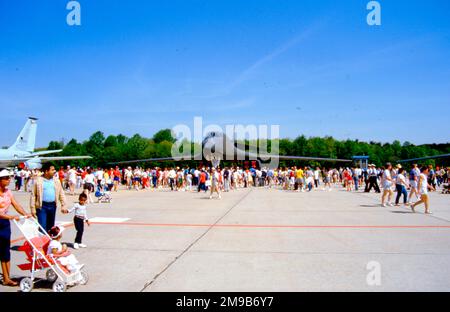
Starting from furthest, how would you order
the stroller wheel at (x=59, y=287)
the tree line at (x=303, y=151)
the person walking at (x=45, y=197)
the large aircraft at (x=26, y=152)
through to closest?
the tree line at (x=303, y=151), the large aircraft at (x=26, y=152), the person walking at (x=45, y=197), the stroller wheel at (x=59, y=287)

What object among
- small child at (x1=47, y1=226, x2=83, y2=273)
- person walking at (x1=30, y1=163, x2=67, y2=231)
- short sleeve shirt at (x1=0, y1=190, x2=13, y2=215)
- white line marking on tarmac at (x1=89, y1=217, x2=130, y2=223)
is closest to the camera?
small child at (x1=47, y1=226, x2=83, y2=273)

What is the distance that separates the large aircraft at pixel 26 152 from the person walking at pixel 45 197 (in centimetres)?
2310

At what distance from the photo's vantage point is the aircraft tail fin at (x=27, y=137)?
33.7 m

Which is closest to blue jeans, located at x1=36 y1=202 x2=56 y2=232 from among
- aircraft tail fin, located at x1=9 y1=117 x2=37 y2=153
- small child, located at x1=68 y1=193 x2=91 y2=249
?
small child, located at x1=68 y1=193 x2=91 y2=249

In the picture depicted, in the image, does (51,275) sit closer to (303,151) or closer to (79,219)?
(79,219)

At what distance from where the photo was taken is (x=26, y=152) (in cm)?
3244

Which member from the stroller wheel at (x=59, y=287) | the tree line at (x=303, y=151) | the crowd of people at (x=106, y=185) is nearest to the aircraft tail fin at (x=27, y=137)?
the crowd of people at (x=106, y=185)

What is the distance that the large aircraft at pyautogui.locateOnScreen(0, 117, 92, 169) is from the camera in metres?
27.8

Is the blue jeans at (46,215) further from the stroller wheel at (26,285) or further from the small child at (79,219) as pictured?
the stroller wheel at (26,285)

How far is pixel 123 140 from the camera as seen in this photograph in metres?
135

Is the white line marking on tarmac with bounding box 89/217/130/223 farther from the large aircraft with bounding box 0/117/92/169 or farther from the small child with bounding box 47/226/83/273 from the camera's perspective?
the large aircraft with bounding box 0/117/92/169
